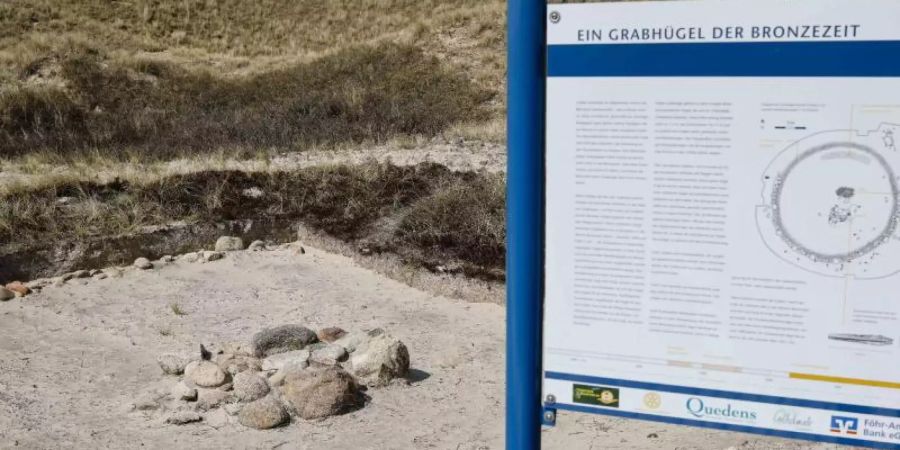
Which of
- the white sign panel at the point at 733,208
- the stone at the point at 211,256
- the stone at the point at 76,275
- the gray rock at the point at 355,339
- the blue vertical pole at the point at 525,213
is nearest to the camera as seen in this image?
the white sign panel at the point at 733,208

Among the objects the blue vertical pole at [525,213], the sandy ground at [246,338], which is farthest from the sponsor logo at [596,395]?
the sandy ground at [246,338]

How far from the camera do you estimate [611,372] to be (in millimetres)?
2602

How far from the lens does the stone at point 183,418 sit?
181 inches

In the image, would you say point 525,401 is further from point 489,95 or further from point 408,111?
point 489,95

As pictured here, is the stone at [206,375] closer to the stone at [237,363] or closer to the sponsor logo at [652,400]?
the stone at [237,363]

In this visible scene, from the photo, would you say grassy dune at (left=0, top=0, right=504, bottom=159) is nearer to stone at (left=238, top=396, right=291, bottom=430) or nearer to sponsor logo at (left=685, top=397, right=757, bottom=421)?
stone at (left=238, top=396, right=291, bottom=430)

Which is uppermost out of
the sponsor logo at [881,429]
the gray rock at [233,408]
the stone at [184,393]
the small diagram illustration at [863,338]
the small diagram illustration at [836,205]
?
the small diagram illustration at [836,205]

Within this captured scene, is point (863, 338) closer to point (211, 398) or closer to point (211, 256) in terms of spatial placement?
point (211, 398)

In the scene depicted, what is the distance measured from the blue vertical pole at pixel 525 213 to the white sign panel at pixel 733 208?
0.05 metres

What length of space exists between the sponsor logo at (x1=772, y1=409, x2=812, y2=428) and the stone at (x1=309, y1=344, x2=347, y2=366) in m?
3.15

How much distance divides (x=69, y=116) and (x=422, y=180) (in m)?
9.95

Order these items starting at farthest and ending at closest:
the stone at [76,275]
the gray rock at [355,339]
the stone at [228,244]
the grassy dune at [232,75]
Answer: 1. the grassy dune at [232,75]
2. the stone at [228,244]
3. the stone at [76,275]
4. the gray rock at [355,339]

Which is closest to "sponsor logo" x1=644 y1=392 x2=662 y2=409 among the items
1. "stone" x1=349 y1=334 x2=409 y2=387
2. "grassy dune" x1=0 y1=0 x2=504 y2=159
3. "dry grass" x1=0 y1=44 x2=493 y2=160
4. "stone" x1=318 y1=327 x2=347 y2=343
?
"stone" x1=349 y1=334 x2=409 y2=387

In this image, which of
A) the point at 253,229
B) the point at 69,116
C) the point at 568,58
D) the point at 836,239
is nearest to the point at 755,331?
the point at 836,239
